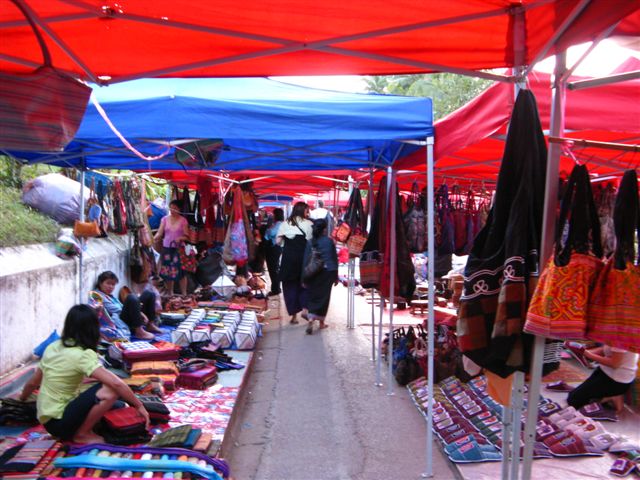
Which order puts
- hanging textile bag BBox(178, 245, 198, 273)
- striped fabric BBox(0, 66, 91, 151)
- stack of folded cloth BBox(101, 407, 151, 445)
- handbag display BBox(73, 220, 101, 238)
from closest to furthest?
striped fabric BBox(0, 66, 91, 151), stack of folded cloth BBox(101, 407, 151, 445), handbag display BBox(73, 220, 101, 238), hanging textile bag BBox(178, 245, 198, 273)

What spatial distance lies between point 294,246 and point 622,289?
7875 mm

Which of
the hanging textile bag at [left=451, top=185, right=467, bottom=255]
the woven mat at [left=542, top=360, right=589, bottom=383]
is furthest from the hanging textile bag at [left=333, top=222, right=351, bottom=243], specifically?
the woven mat at [left=542, top=360, right=589, bottom=383]

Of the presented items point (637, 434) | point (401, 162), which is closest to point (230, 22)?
point (401, 162)

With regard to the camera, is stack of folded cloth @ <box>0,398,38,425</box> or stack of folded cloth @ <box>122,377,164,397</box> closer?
stack of folded cloth @ <box>0,398,38,425</box>

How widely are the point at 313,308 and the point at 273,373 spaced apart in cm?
235

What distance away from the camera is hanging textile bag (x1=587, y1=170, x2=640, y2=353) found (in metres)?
2.07

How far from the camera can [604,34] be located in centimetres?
224

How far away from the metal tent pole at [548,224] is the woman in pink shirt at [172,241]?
7.62m

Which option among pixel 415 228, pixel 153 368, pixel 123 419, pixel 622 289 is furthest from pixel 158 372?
pixel 622 289

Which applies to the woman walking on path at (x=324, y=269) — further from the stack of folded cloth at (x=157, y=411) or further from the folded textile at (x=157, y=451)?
the folded textile at (x=157, y=451)

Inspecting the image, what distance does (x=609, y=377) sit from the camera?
532 centimetres

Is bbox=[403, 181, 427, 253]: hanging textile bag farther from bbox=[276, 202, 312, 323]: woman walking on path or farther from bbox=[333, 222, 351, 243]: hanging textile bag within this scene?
bbox=[276, 202, 312, 323]: woman walking on path

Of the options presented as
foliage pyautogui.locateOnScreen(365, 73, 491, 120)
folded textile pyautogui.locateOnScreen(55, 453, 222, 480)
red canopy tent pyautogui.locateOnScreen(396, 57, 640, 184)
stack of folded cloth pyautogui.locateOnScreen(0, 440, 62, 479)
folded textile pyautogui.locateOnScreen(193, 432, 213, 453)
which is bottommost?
folded textile pyautogui.locateOnScreen(193, 432, 213, 453)

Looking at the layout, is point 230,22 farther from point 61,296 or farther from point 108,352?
point 61,296
